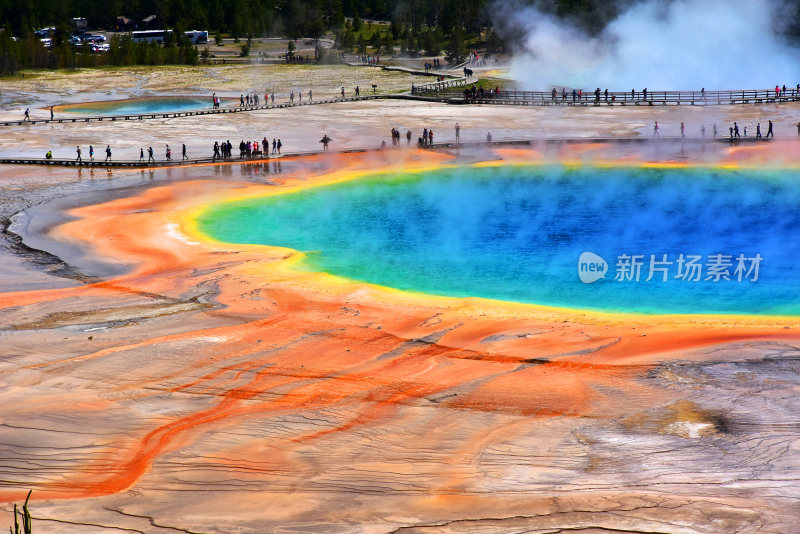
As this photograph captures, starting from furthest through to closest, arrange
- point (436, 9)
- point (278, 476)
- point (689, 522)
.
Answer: point (436, 9)
point (278, 476)
point (689, 522)

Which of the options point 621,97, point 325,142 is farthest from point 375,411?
point 621,97

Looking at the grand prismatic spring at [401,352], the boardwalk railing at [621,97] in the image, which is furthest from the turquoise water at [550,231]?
the boardwalk railing at [621,97]

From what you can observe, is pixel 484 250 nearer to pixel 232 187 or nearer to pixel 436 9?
pixel 232 187

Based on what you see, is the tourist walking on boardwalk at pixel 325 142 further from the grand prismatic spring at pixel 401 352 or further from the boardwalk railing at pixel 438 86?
the boardwalk railing at pixel 438 86

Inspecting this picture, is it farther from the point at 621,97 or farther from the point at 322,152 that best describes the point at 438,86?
the point at 322,152

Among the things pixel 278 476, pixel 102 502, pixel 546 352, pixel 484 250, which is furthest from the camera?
pixel 484 250

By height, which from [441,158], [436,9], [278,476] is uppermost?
[436,9]

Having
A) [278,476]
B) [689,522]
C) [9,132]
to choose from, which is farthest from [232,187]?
[689,522]

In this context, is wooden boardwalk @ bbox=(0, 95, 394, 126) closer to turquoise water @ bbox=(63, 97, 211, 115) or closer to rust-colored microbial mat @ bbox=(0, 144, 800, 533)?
turquoise water @ bbox=(63, 97, 211, 115)
